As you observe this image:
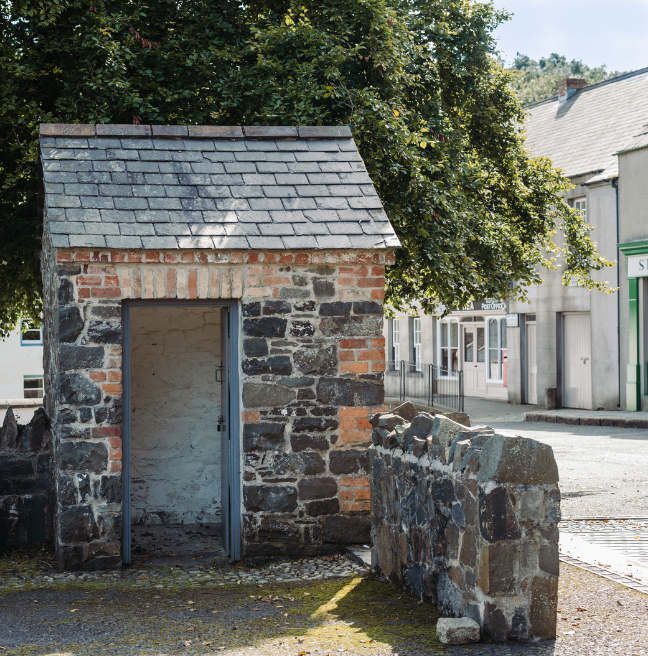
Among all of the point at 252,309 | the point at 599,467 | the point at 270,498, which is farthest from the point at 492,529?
the point at 599,467

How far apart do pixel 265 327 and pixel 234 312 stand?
0.32 metres

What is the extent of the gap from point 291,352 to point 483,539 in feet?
10.1

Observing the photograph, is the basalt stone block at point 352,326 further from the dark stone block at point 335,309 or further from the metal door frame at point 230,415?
the metal door frame at point 230,415

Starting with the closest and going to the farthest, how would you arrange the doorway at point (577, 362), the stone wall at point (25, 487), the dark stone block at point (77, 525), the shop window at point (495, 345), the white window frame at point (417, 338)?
the dark stone block at point (77, 525) → the stone wall at point (25, 487) → the doorway at point (577, 362) → the shop window at point (495, 345) → the white window frame at point (417, 338)

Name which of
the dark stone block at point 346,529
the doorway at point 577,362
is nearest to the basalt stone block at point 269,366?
the dark stone block at point 346,529

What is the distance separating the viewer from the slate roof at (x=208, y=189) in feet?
25.3

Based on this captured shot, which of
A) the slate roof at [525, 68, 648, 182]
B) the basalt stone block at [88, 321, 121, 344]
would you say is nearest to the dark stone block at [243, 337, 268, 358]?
the basalt stone block at [88, 321, 121, 344]

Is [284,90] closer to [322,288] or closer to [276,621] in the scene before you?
[322,288]

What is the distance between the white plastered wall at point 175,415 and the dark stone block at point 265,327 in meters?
2.34

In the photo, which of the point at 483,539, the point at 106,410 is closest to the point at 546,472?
the point at 483,539

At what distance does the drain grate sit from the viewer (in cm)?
791

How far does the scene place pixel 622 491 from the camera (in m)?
11.2

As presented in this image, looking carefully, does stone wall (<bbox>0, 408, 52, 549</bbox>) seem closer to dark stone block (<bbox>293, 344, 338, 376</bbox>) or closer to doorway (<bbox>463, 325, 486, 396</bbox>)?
dark stone block (<bbox>293, 344, 338, 376</bbox>)

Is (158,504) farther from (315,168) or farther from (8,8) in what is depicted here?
(8,8)
